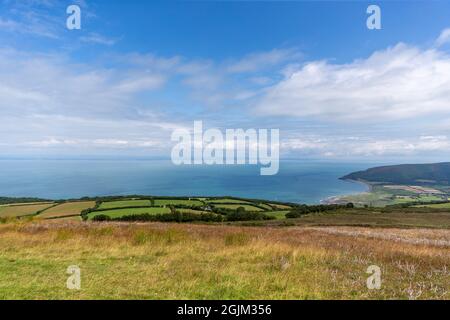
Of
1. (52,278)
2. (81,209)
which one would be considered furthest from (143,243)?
(81,209)

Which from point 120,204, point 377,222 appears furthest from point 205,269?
point 120,204

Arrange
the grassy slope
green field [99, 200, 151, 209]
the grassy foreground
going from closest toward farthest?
1. the grassy foreground
2. the grassy slope
3. green field [99, 200, 151, 209]

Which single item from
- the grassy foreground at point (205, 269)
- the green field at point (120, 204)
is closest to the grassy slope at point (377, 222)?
the grassy foreground at point (205, 269)

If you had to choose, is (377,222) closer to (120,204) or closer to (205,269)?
(205,269)

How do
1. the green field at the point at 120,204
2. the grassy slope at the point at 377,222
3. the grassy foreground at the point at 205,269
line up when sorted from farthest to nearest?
the green field at the point at 120,204 < the grassy slope at the point at 377,222 < the grassy foreground at the point at 205,269

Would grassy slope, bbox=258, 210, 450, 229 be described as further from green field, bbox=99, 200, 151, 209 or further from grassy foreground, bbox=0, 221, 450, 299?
green field, bbox=99, 200, 151, 209

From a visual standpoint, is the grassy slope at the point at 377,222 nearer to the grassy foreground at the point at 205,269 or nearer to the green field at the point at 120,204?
the grassy foreground at the point at 205,269

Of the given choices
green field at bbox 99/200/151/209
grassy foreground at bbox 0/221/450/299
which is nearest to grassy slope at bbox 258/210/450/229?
grassy foreground at bbox 0/221/450/299
